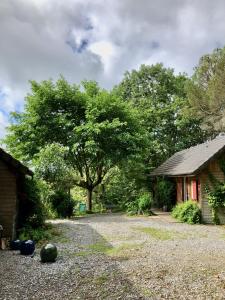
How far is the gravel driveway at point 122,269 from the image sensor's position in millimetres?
7090

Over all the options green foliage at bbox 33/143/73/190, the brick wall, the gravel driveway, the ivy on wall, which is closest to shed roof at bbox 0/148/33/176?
the brick wall

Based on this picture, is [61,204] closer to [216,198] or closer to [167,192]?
[167,192]

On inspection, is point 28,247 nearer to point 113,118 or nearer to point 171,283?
point 171,283

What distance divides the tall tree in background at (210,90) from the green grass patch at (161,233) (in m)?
13.9

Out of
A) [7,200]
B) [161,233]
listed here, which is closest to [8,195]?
[7,200]

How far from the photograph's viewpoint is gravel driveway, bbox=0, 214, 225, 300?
7090 millimetres

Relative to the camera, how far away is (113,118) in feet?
88.7

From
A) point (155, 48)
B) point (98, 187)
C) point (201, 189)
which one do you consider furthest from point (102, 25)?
point (98, 187)

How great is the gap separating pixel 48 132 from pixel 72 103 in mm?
3245

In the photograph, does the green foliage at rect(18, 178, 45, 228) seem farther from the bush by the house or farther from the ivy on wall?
the bush by the house

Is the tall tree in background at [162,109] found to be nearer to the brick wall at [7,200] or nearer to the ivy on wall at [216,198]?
the ivy on wall at [216,198]

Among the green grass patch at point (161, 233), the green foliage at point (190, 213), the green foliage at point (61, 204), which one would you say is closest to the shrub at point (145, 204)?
the green foliage at point (190, 213)

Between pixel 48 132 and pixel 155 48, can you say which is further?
pixel 48 132

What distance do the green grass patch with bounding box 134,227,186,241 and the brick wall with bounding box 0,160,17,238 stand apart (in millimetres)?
5792
